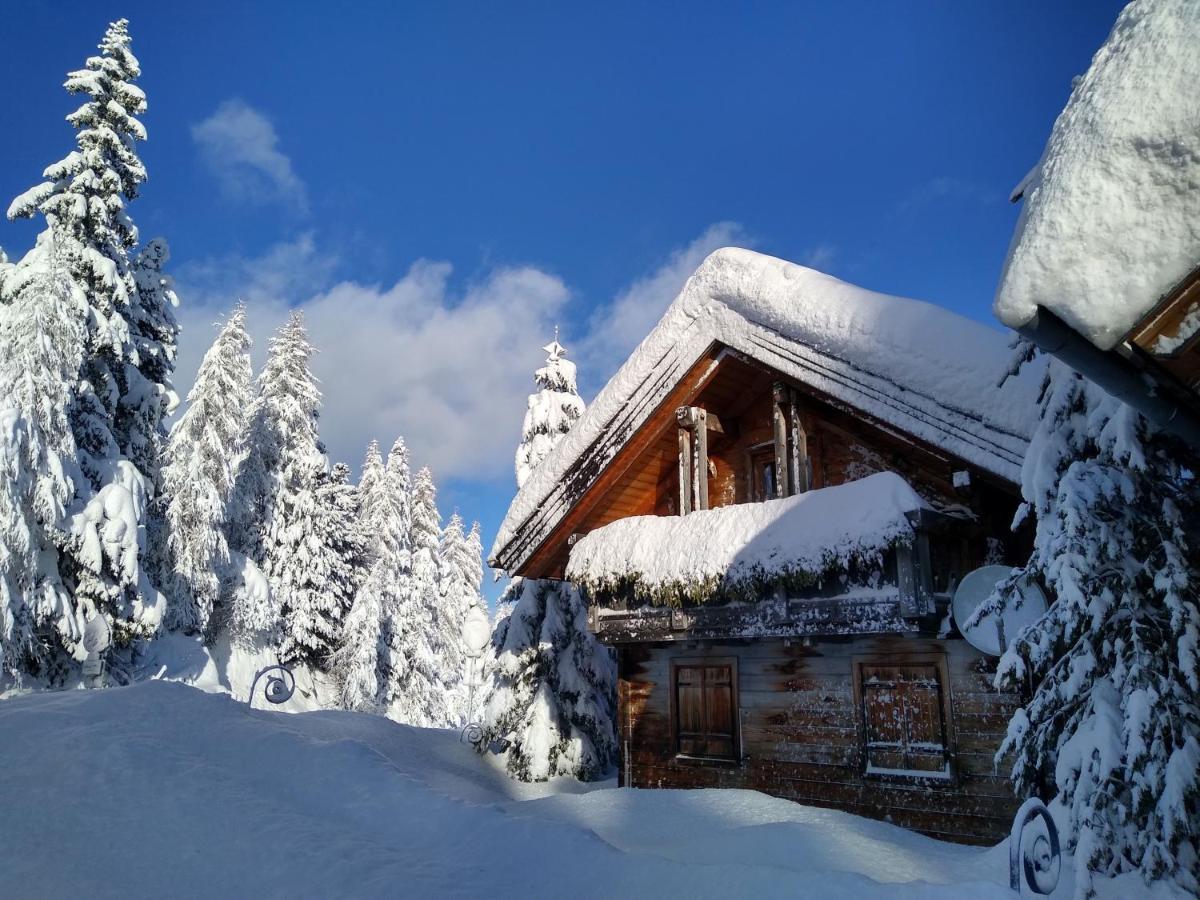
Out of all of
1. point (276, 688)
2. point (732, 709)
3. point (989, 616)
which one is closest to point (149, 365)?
point (276, 688)

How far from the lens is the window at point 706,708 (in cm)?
1041

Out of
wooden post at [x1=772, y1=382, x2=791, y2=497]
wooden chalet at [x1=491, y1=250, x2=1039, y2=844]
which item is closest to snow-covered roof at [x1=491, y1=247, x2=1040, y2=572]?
wooden chalet at [x1=491, y1=250, x2=1039, y2=844]

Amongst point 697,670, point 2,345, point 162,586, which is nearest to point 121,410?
point 2,345

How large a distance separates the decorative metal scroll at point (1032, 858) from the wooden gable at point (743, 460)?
428 centimetres

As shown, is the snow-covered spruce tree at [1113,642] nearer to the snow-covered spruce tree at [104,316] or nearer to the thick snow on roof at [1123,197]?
the thick snow on roof at [1123,197]

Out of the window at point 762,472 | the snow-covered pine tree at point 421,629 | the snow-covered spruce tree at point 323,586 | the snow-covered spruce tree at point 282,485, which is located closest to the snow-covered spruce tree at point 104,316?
the snow-covered spruce tree at point 282,485

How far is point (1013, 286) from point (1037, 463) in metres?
3.12

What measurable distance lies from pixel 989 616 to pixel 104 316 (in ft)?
59.5

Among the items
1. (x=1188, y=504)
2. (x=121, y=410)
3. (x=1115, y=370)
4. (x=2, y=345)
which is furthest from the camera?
(x=121, y=410)

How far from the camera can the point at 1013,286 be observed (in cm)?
298

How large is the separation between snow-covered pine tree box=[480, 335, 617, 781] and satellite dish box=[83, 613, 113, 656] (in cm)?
813

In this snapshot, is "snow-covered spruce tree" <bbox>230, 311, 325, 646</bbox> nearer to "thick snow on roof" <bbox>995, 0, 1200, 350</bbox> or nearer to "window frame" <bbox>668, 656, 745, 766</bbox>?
"window frame" <bbox>668, 656, 745, 766</bbox>

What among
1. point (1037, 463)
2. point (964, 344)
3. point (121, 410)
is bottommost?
point (1037, 463)

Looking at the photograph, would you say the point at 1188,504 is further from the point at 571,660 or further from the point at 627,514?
the point at 571,660
